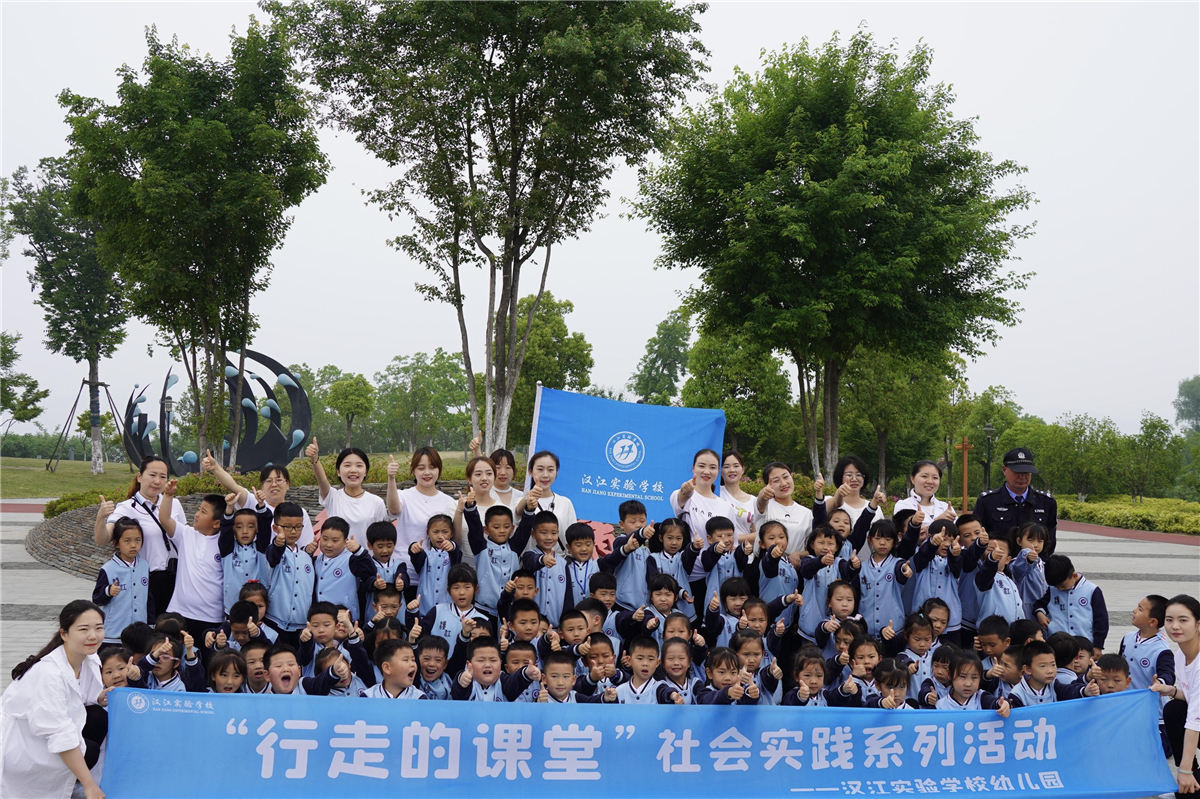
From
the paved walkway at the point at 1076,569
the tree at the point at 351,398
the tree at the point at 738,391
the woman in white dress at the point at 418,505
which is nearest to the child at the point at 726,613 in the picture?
the woman in white dress at the point at 418,505

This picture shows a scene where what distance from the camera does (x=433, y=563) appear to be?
223 inches

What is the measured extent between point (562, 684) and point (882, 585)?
2517mm

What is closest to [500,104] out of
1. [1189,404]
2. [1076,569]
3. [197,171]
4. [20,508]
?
[197,171]

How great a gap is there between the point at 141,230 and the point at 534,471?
15.7 m

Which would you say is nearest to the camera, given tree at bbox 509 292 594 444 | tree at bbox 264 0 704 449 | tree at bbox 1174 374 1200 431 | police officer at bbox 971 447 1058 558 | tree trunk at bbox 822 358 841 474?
police officer at bbox 971 447 1058 558

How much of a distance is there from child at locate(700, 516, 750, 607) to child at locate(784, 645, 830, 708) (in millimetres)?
792

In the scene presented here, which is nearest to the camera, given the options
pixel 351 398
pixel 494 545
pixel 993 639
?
pixel 993 639

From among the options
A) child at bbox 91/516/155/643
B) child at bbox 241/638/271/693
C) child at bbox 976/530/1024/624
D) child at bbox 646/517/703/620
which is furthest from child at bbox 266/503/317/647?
child at bbox 976/530/1024/624

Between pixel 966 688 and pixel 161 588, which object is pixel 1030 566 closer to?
pixel 966 688

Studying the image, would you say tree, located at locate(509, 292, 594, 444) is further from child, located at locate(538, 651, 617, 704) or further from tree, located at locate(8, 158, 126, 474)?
child, located at locate(538, 651, 617, 704)

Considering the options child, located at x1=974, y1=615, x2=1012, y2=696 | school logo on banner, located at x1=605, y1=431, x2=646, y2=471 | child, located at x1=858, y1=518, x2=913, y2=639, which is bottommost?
child, located at x1=974, y1=615, x2=1012, y2=696

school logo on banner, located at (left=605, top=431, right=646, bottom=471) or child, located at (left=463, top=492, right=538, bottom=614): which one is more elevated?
school logo on banner, located at (left=605, top=431, right=646, bottom=471)

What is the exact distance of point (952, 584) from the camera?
5887 mm

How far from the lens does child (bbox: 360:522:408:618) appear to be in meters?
5.55
